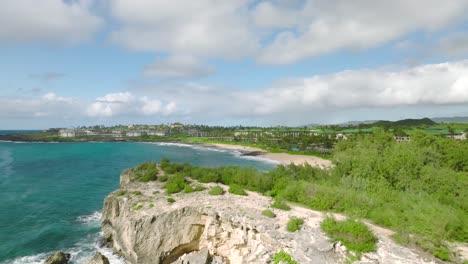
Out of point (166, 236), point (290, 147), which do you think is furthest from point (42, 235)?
point (290, 147)

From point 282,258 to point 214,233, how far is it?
519 cm

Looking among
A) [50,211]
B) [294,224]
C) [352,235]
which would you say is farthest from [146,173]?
[352,235]

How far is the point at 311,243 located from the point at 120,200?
14.3 metres

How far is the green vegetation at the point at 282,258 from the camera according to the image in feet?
37.7

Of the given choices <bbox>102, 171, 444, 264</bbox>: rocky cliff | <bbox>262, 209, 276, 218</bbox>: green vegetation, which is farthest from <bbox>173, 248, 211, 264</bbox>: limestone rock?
<bbox>262, 209, 276, 218</bbox>: green vegetation

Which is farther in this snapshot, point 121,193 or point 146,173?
point 146,173

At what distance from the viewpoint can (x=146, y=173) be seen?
25375mm

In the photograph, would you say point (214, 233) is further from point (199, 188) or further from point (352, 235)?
point (352, 235)

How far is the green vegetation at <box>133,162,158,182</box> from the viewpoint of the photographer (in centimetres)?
2480

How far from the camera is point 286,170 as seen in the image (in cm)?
2734

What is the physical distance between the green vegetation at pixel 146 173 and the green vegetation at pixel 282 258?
52.7 feet

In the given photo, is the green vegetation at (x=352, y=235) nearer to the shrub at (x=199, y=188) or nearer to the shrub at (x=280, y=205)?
the shrub at (x=280, y=205)

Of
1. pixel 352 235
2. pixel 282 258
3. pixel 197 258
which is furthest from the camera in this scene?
pixel 197 258

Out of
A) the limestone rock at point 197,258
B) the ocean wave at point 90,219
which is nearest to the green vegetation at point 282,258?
the limestone rock at point 197,258
